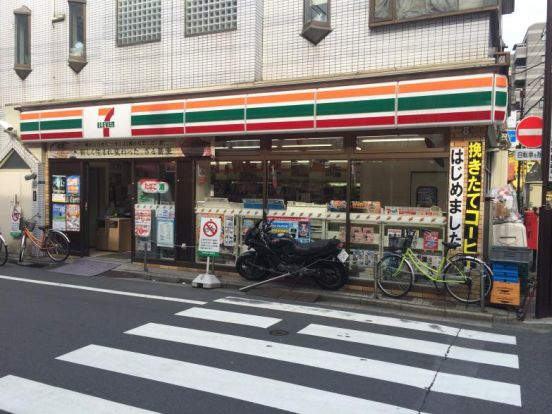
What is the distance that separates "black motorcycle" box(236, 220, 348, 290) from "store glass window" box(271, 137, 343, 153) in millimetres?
1702

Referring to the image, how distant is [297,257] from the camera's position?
9695mm

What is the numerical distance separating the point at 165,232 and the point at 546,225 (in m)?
8.14

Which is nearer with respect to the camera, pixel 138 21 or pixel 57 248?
pixel 138 21

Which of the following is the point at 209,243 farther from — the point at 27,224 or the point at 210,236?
the point at 27,224

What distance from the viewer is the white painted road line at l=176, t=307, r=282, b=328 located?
7355 mm

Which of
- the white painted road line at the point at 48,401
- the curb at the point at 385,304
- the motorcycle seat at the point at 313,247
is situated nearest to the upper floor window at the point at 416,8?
the motorcycle seat at the point at 313,247

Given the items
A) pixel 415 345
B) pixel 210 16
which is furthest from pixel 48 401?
pixel 210 16

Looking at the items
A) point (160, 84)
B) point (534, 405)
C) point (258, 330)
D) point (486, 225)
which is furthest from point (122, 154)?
point (534, 405)

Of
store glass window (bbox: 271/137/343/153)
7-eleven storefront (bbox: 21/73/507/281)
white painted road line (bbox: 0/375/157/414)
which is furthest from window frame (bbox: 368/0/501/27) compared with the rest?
white painted road line (bbox: 0/375/157/414)

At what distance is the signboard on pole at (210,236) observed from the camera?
10.1 meters

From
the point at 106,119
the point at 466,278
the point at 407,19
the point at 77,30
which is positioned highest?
the point at 77,30

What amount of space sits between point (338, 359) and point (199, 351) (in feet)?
5.50

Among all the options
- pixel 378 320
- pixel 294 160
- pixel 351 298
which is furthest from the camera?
pixel 294 160

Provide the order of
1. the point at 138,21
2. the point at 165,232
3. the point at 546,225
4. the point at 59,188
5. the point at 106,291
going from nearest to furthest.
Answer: the point at 546,225, the point at 106,291, the point at 165,232, the point at 138,21, the point at 59,188
